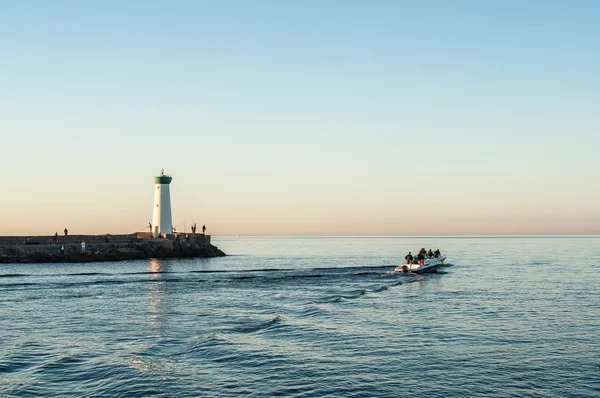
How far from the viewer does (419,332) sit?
26.3m

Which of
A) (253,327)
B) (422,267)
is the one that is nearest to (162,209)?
(422,267)

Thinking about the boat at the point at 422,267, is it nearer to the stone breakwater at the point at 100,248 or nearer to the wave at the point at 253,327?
the wave at the point at 253,327

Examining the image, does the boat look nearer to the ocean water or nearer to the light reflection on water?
the ocean water

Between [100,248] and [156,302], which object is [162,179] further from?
[156,302]

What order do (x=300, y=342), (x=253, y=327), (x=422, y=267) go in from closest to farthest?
(x=300, y=342) → (x=253, y=327) → (x=422, y=267)

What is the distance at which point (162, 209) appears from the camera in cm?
9806

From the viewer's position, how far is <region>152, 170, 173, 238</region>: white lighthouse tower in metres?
98.0

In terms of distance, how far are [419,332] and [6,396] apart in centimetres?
1696

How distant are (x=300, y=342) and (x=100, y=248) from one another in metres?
70.2

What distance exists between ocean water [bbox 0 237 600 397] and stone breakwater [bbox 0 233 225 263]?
3848 centimetres

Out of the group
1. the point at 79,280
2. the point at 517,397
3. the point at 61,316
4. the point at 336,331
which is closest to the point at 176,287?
the point at 79,280

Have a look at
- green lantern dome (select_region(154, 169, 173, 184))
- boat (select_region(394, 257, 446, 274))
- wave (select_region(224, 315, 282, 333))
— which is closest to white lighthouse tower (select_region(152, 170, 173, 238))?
green lantern dome (select_region(154, 169, 173, 184))

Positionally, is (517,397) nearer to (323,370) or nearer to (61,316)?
(323,370)

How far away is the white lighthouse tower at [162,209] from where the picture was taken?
322ft
